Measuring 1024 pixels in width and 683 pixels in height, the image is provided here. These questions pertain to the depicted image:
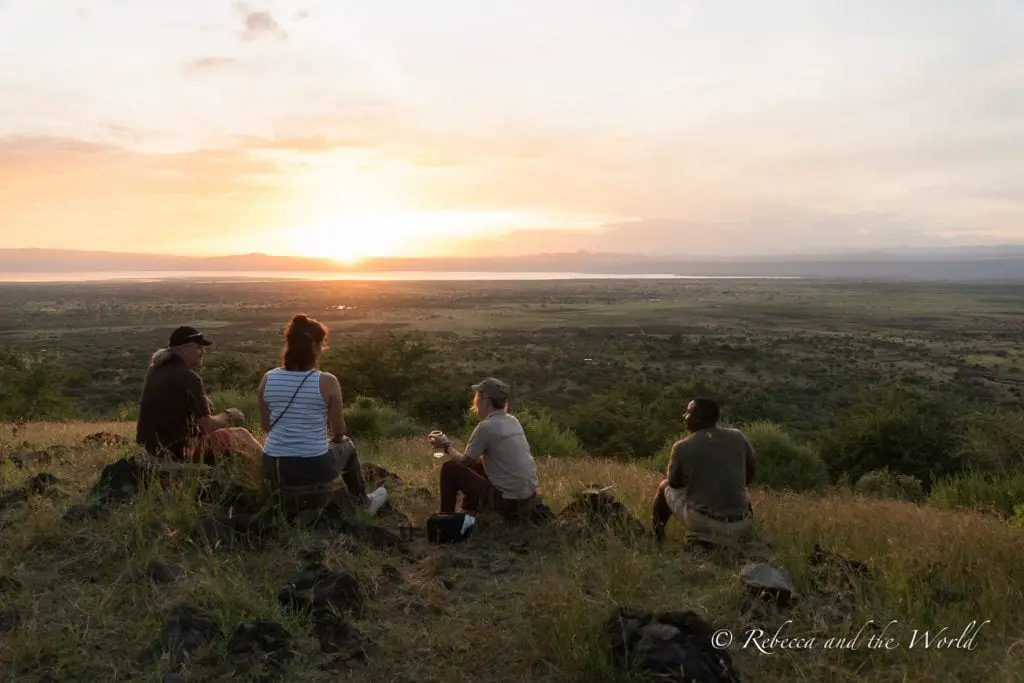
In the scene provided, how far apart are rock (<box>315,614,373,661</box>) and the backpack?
1.62m

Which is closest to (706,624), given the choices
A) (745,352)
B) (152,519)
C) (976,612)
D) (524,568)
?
(524,568)

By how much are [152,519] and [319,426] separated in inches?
52.6

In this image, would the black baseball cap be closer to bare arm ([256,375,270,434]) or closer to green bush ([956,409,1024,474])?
bare arm ([256,375,270,434])

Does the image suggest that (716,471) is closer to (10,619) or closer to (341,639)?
(341,639)

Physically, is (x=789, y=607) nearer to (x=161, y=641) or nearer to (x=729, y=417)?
(x=161, y=641)

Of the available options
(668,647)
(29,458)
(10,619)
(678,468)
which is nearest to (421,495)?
(678,468)

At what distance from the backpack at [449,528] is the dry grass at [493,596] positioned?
0.12 metres

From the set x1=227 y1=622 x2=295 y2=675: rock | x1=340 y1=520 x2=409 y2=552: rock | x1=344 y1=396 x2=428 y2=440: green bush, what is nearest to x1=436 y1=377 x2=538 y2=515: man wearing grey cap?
x1=340 y1=520 x2=409 y2=552: rock

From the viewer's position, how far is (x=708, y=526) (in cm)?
578

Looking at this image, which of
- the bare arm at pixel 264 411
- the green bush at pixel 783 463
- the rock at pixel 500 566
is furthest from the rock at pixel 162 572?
the green bush at pixel 783 463

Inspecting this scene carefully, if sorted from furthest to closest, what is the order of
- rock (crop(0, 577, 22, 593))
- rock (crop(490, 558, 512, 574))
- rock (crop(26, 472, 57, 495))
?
rock (crop(26, 472, 57, 495)), rock (crop(490, 558, 512, 574)), rock (crop(0, 577, 22, 593))

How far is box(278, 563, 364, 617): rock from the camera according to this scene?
13.8 ft

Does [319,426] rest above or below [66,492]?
above

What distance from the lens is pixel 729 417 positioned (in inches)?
941
